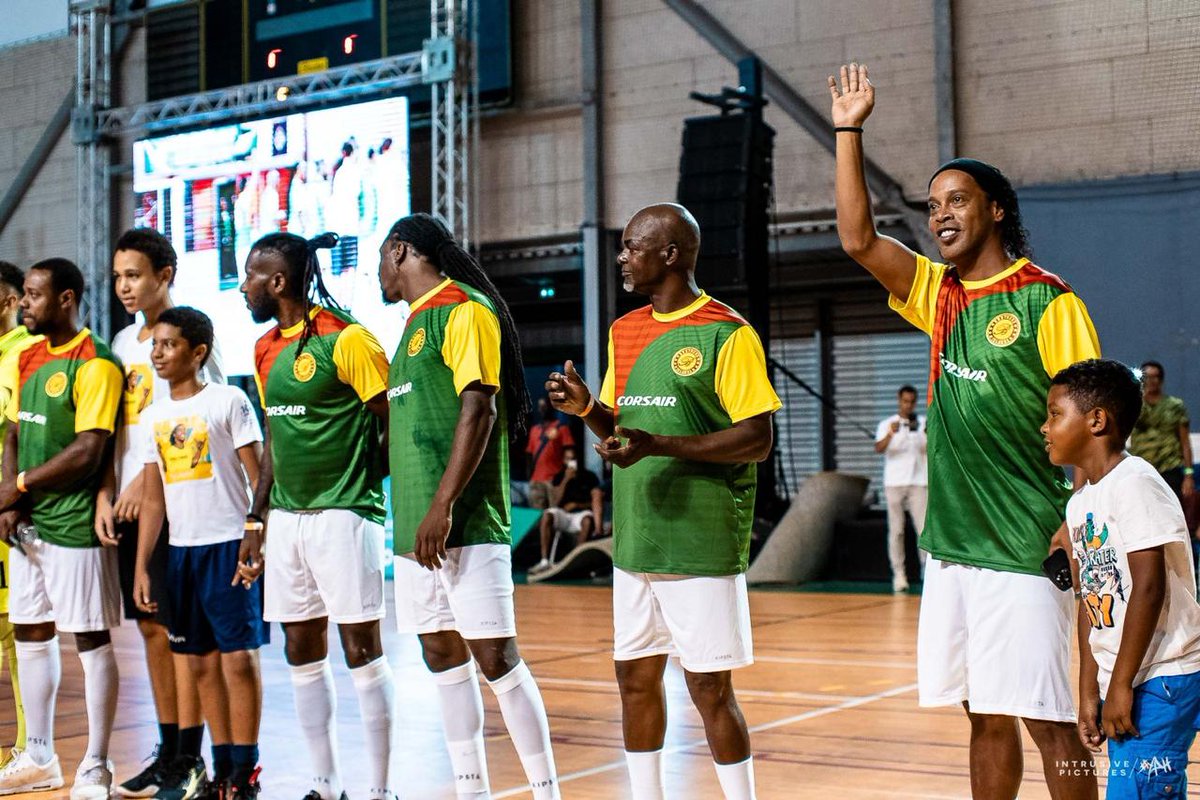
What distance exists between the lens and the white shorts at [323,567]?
13.1 ft

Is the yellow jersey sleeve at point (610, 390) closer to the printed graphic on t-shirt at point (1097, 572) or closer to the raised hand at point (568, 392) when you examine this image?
the raised hand at point (568, 392)

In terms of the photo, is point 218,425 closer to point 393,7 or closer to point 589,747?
point 589,747

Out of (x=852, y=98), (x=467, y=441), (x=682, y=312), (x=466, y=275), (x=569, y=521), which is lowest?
(x=569, y=521)

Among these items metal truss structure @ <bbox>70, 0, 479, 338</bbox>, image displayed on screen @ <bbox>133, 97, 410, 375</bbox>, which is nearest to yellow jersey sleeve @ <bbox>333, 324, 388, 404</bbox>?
image displayed on screen @ <bbox>133, 97, 410, 375</bbox>

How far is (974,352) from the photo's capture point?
297 cm

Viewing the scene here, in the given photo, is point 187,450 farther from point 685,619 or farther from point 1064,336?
point 1064,336

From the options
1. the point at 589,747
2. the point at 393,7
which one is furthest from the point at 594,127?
the point at 589,747

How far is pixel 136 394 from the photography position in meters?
4.79

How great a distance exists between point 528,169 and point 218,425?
35.8 ft

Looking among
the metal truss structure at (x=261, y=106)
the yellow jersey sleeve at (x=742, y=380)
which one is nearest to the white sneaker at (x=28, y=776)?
the yellow jersey sleeve at (x=742, y=380)

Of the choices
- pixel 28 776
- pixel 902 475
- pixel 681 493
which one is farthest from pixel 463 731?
pixel 902 475

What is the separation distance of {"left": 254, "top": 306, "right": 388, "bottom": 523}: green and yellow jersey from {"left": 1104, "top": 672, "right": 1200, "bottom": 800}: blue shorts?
2224 millimetres

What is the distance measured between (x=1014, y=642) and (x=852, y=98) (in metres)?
1.22

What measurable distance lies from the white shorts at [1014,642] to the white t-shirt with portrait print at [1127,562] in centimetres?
17
